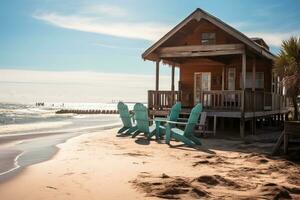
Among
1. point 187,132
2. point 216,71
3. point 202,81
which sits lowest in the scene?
point 187,132

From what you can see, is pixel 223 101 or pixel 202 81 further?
pixel 202 81

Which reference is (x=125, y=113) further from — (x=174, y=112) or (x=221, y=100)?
(x=221, y=100)

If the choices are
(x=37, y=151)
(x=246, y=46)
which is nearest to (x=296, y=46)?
(x=246, y=46)

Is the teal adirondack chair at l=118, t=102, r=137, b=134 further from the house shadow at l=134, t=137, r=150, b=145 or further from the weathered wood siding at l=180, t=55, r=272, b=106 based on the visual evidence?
the weathered wood siding at l=180, t=55, r=272, b=106

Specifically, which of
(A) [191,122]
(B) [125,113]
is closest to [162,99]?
(B) [125,113]

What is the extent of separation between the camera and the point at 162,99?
20125mm

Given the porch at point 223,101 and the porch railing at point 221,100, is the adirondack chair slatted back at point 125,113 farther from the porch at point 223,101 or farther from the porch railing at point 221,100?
the porch railing at point 221,100

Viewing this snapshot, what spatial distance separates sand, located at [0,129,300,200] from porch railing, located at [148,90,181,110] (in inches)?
279

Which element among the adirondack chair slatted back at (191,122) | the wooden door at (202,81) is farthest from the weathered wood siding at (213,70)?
the adirondack chair slatted back at (191,122)

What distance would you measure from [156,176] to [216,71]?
1618cm

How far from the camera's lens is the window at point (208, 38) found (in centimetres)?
2181

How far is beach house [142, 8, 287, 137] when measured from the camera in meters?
18.2

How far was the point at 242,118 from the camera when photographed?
17641 mm

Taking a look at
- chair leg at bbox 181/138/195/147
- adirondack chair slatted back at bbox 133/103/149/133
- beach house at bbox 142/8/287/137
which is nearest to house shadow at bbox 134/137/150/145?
adirondack chair slatted back at bbox 133/103/149/133
